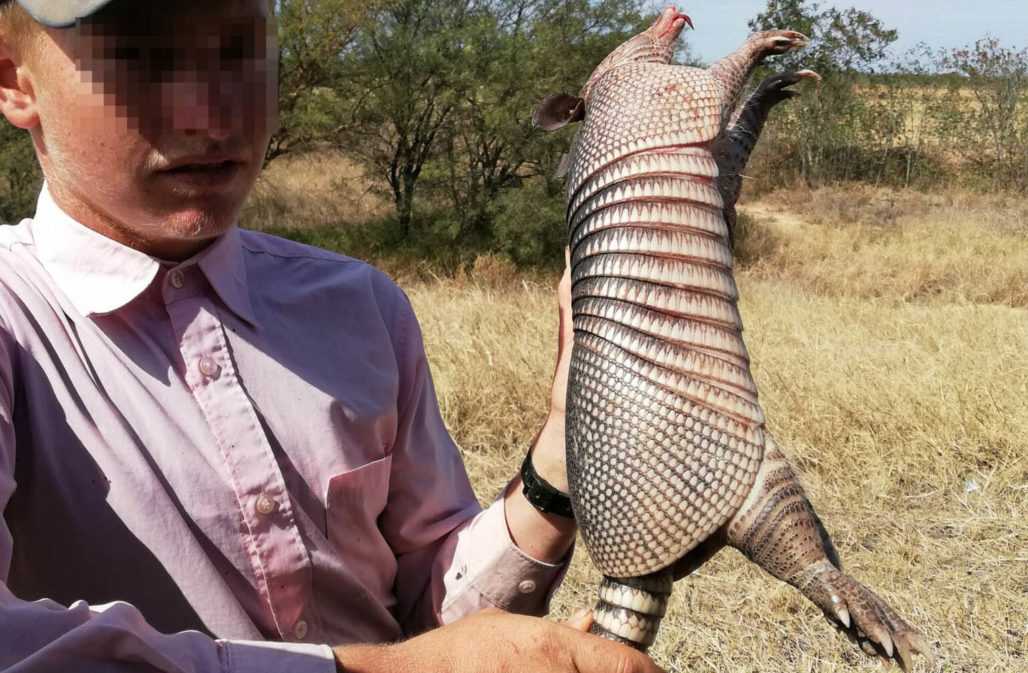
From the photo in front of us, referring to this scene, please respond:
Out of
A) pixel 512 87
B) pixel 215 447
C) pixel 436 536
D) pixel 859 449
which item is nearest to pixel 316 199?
pixel 512 87

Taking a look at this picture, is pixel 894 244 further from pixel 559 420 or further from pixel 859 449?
pixel 559 420

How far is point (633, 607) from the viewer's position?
1231 millimetres

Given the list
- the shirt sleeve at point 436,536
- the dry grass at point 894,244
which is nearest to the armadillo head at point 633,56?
the shirt sleeve at point 436,536

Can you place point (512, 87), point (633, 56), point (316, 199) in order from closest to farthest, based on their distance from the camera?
1. point (633, 56)
2. point (512, 87)
3. point (316, 199)

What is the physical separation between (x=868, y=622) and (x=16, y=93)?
4.04 ft

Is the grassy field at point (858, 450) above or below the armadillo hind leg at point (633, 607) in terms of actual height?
below

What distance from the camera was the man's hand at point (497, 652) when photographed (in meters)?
0.98

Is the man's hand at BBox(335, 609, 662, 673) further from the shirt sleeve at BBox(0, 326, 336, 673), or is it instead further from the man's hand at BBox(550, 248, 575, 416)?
the man's hand at BBox(550, 248, 575, 416)

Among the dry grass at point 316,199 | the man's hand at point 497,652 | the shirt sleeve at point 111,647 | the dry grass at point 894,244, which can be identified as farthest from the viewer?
the dry grass at point 316,199

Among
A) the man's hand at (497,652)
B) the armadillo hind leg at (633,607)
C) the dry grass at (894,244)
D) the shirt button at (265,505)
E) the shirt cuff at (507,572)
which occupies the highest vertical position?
the shirt button at (265,505)

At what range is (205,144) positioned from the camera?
3.69 ft

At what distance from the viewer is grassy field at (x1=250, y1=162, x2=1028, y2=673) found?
3.05 meters

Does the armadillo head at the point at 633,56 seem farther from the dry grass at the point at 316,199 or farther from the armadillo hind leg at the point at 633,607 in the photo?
the dry grass at the point at 316,199

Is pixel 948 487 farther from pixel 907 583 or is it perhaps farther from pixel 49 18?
pixel 49 18
